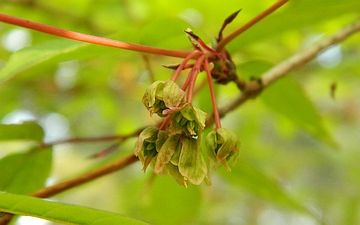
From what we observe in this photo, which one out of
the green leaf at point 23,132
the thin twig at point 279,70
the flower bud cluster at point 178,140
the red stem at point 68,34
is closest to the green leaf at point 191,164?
the flower bud cluster at point 178,140

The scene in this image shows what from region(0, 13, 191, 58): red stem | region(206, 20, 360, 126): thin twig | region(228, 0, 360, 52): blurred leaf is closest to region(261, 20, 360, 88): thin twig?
region(206, 20, 360, 126): thin twig

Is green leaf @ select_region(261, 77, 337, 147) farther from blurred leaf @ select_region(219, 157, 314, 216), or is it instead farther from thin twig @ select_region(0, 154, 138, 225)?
thin twig @ select_region(0, 154, 138, 225)

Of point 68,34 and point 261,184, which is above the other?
point 68,34

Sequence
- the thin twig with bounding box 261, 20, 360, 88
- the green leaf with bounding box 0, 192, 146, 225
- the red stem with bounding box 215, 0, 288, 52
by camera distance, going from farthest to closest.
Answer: the thin twig with bounding box 261, 20, 360, 88 < the red stem with bounding box 215, 0, 288, 52 < the green leaf with bounding box 0, 192, 146, 225

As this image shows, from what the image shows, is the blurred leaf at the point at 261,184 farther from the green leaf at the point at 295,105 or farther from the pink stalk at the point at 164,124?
the pink stalk at the point at 164,124

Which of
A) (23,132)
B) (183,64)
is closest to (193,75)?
(183,64)

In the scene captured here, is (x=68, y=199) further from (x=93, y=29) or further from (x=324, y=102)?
(x=93, y=29)

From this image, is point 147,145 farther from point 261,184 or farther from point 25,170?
point 261,184
